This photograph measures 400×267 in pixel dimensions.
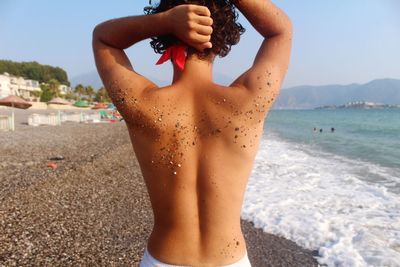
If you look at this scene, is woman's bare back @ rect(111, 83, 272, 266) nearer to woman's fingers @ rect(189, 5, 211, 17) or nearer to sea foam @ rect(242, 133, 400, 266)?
woman's fingers @ rect(189, 5, 211, 17)

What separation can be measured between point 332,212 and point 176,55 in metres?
6.85

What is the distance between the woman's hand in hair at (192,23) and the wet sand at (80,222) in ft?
13.1

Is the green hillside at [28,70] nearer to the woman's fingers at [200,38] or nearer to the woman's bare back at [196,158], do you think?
the woman's bare back at [196,158]

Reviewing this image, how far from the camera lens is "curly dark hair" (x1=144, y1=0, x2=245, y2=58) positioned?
1258mm

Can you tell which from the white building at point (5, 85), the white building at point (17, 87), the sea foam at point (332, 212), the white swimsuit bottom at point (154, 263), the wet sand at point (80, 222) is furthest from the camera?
the white building at point (17, 87)

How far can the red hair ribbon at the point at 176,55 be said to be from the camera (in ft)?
4.05

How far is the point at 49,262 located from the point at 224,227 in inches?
153

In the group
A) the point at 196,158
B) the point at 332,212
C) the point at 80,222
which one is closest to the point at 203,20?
the point at 196,158

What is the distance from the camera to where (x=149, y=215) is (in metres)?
6.41

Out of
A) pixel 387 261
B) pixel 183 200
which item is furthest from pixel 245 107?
pixel 387 261

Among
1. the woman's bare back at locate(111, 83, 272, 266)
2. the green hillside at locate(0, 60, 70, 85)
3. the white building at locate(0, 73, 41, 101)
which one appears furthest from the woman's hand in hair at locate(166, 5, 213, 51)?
the green hillside at locate(0, 60, 70, 85)

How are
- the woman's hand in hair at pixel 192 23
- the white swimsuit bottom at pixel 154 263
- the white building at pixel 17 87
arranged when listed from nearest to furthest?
the woman's hand in hair at pixel 192 23
the white swimsuit bottom at pixel 154 263
the white building at pixel 17 87

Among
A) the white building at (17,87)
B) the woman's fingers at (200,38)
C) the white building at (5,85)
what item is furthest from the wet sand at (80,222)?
the white building at (5,85)

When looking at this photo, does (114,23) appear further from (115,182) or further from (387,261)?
(115,182)
